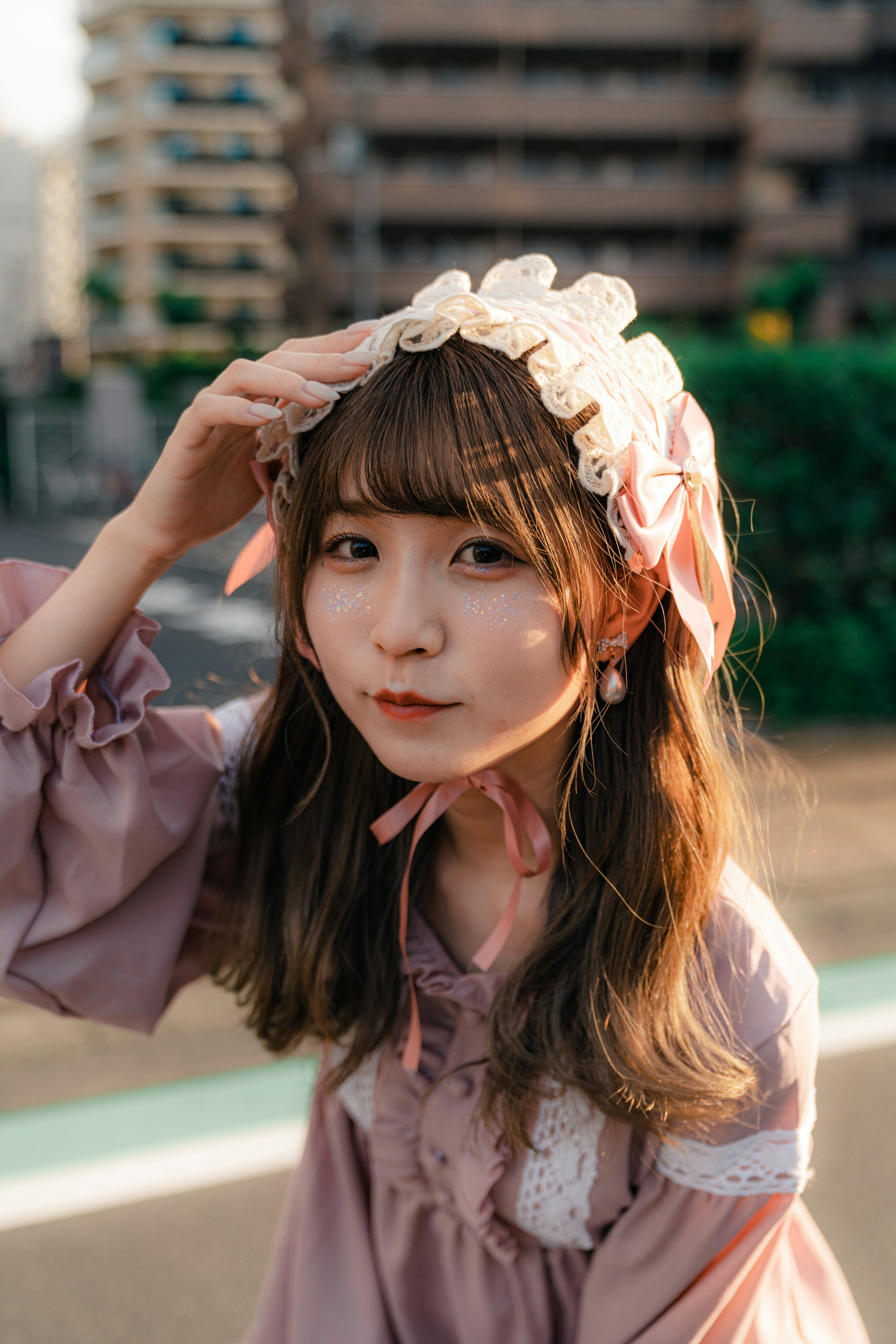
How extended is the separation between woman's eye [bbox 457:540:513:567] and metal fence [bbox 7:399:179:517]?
17.6m

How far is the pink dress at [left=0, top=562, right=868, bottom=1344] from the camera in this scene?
1.09 metres

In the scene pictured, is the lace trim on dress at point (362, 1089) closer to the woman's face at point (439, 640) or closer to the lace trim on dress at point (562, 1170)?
the lace trim on dress at point (562, 1170)

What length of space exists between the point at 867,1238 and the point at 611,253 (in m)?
39.1

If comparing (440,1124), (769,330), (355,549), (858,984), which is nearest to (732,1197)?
(440,1124)

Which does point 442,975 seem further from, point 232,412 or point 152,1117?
point 152,1117

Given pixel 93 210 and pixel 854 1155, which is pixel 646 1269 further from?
pixel 93 210

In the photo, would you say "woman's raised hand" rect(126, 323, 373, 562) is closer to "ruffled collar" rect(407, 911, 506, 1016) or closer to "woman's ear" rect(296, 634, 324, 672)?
"woman's ear" rect(296, 634, 324, 672)

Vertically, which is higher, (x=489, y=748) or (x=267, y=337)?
(x=489, y=748)

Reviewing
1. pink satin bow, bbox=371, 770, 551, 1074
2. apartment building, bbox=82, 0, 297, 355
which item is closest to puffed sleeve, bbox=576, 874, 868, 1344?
pink satin bow, bbox=371, 770, 551, 1074

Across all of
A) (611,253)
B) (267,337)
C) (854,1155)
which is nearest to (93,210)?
(267,337)

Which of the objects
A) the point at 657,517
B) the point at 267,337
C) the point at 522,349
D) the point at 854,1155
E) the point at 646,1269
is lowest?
the point at 267,337

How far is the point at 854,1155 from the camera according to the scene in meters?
2.65

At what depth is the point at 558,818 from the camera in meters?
1.18

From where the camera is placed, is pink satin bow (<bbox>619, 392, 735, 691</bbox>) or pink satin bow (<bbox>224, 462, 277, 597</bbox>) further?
pink satin bow (<bbox>224, 462, 277, 597</bbox>)
